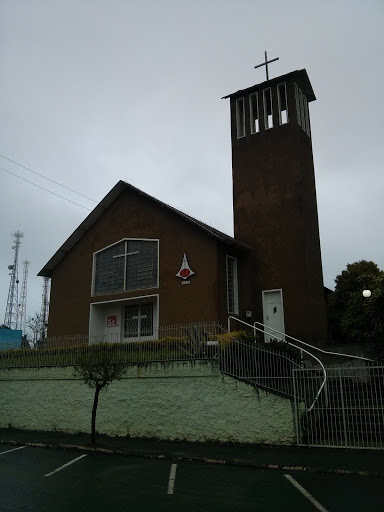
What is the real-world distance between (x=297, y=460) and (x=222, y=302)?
824 cm

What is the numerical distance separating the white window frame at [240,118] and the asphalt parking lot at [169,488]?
51.8 ft

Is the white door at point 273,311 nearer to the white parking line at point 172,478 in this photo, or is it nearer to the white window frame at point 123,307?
the white window frame at point 123,307

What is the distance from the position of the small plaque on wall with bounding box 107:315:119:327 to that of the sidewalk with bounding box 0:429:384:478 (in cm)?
733

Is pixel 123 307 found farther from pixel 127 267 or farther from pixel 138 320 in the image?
pixel 127 267

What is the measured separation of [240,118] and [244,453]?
52.7ft

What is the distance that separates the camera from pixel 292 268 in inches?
760

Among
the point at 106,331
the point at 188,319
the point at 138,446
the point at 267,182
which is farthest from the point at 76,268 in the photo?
the point at 138,446

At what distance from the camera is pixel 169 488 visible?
8164mm

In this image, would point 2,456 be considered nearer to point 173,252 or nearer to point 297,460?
point 297,460

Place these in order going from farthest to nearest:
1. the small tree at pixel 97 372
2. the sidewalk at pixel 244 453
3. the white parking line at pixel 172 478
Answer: the small tree at pixel 97 372
the sidewalk at pixel 244 453
the white parking line at pixel 172 478

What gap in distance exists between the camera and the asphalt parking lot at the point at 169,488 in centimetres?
707

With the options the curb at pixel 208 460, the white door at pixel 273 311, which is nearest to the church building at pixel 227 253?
the white door at pixel 273 311

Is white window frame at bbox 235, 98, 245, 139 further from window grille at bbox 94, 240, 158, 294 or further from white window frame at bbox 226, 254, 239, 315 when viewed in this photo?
window grille at bbox 94, 240, 158, 294

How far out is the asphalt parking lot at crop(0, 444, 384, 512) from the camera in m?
7.07
